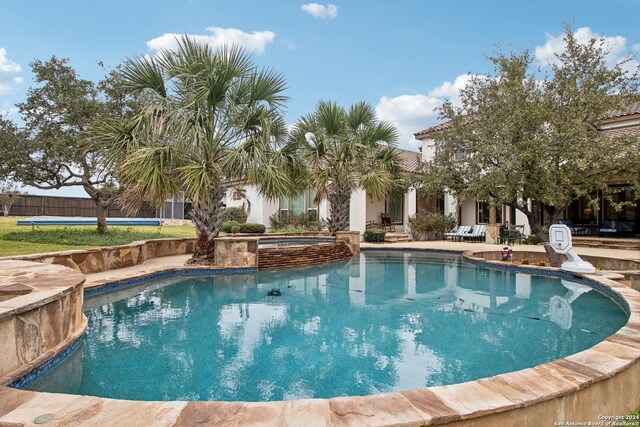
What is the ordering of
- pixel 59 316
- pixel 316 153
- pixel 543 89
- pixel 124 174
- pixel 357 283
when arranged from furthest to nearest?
pixel 316 153, pixel 543 89, pixel 357 283, pixel 124 174, pixel 59 316

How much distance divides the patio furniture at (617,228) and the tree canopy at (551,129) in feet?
32.1

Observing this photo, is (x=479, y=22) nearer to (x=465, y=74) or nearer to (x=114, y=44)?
(x=465, y=74)

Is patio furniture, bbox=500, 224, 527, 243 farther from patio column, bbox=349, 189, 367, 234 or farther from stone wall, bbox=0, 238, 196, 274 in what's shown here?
stone wall, bbox=0, 238, 196, 274

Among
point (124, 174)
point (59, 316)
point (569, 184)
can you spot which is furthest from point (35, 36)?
point (569, 184)

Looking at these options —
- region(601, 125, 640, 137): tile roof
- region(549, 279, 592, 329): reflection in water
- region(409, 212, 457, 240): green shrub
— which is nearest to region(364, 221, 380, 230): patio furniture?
region(409, 212, 457, 240): green shrub

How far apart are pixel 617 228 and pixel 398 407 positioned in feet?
73.3

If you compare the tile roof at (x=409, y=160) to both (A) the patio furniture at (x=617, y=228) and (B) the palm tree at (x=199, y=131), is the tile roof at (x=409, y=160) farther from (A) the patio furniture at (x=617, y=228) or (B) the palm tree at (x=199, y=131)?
(B) the palm tree at (x=199, y=131)

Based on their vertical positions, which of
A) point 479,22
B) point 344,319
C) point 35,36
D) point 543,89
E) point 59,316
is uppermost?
point 479,22

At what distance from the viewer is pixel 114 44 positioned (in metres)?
13.3

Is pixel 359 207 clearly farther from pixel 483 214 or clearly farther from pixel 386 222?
pixel 483 214

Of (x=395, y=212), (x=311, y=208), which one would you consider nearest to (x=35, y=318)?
(x=311, y=208)

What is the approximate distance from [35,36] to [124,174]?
7052 mm

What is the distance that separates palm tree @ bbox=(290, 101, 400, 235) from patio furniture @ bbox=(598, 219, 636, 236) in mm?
11526

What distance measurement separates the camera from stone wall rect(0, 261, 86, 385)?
12.4ft
